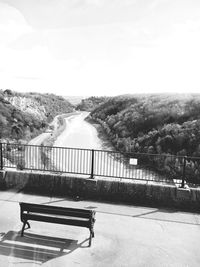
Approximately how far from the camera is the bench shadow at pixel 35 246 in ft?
16.7

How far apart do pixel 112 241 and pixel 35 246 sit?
167 centimetres

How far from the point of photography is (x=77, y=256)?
508cm

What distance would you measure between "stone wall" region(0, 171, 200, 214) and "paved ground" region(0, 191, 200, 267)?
492mm

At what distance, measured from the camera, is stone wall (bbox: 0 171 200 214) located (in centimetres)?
759

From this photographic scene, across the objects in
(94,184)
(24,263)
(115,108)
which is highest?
(115,108)

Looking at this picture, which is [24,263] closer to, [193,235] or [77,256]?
[77,256]

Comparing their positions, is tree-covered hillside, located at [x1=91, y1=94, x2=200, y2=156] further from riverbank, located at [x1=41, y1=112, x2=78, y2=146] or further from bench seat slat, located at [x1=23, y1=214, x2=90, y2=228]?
bench seat slat, located at [x1=23, y1=214, x2=90, y2=228]

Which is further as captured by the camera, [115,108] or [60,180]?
[115,108]

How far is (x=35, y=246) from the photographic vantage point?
5.41 m

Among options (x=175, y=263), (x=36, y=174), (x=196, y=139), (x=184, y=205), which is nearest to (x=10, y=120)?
(x=196, y=139)

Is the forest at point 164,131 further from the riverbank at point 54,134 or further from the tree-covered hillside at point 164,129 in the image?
the riverbank at point 54,134

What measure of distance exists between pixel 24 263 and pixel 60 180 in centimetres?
369

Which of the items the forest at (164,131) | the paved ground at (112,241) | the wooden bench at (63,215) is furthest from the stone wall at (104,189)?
the forest at (164,131)

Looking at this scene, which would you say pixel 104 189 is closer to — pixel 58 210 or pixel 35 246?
pixel 58 210
